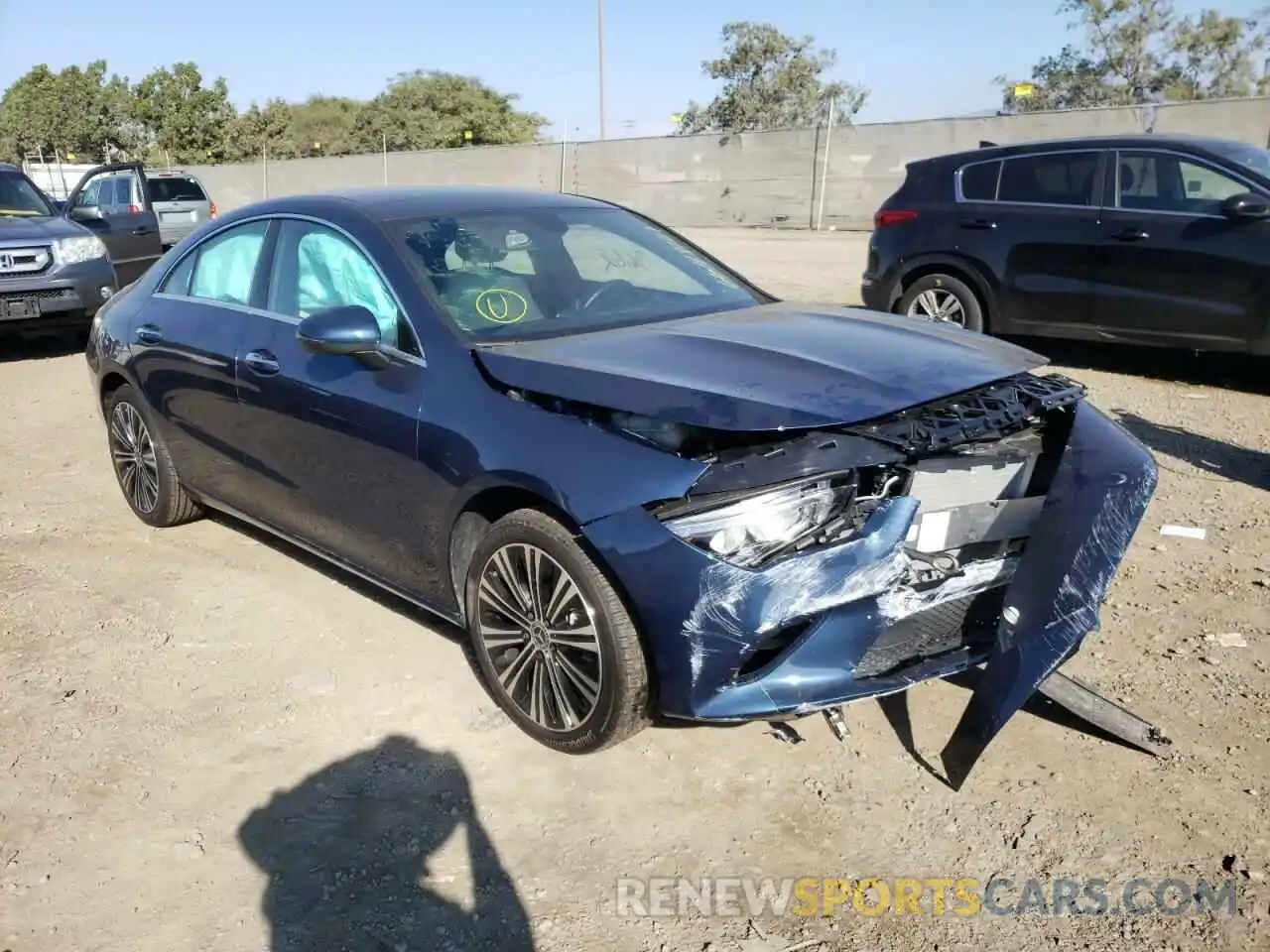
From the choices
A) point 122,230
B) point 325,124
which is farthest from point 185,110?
point 122,230

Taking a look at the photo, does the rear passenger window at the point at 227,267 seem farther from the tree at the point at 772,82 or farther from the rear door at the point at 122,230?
the tree at the point at 772,82

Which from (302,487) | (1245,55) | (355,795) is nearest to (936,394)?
(355,795)

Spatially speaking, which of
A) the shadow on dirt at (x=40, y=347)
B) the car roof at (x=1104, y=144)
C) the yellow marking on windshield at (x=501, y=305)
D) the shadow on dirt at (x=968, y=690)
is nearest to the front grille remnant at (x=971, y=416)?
the shadow on dirt at (x=968, y=690)

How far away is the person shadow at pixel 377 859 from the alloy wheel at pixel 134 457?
2607 mm

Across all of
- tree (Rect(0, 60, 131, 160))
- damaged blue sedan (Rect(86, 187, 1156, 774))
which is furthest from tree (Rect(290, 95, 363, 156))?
damaged blue sedan (Rect(86, 187, 1156, 774))

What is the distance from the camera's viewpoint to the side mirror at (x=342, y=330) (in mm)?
3441

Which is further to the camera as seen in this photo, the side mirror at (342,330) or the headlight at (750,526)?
the side mirror at (342,330)

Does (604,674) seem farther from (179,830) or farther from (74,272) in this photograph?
(74,272)

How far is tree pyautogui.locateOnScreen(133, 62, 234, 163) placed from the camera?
60.1m

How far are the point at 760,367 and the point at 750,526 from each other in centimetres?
54

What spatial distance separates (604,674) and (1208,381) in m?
6.63

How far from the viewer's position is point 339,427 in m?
3.76

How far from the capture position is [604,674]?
2973 mm

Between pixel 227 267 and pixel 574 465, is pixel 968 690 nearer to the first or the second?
pixel 574 465
